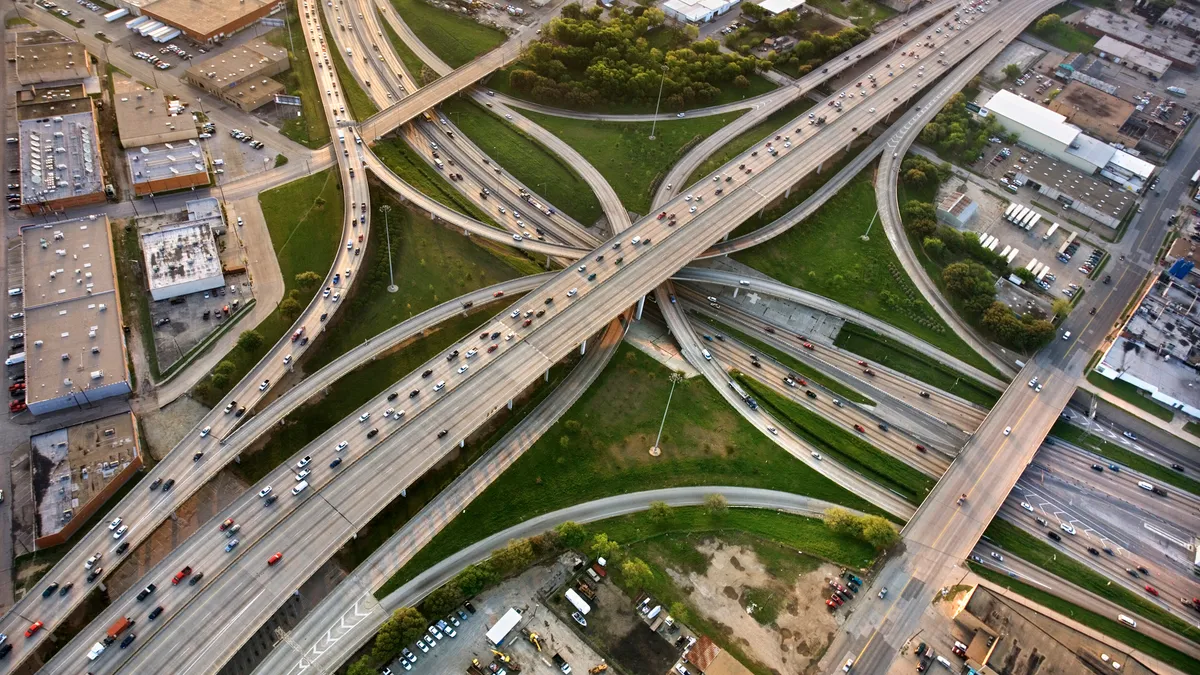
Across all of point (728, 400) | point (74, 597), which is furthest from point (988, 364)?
point (74, 597)

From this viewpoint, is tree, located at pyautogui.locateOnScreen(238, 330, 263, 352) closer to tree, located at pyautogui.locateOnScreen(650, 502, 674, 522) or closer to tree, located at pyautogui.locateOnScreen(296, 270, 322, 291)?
tree, located at pyautogui.locateOnScreen(296, 270, 322, 291)

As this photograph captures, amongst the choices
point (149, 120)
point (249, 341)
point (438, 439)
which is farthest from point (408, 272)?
point (149, 120)

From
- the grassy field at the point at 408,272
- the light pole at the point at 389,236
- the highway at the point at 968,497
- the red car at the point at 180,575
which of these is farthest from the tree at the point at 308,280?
the highway at the point at 968,497

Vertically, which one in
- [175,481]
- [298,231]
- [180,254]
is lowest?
[175,481]

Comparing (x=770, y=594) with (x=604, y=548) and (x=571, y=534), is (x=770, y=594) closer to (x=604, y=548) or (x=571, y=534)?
(x=604, y=548)

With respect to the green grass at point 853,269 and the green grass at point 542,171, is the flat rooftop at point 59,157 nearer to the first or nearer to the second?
the green grass at point 542,171

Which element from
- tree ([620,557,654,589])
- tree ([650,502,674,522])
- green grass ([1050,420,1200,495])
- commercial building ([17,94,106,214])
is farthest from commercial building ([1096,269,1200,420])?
commercial building ([17,94,106,214])
